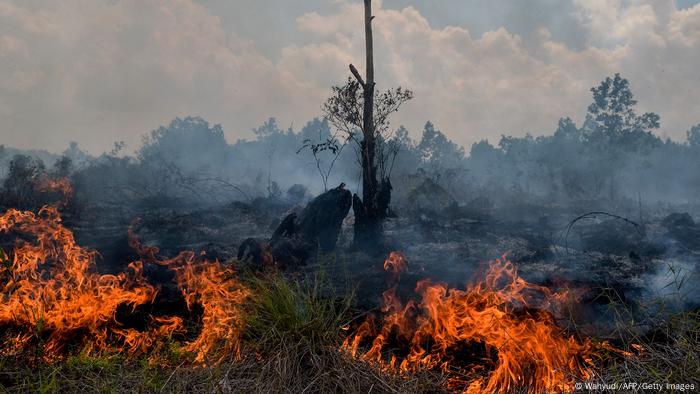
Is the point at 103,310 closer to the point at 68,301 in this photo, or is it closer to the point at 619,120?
the point at 68,301

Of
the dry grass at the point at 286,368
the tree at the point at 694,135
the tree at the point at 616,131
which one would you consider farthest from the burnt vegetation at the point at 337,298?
the tree at the point at 694,135

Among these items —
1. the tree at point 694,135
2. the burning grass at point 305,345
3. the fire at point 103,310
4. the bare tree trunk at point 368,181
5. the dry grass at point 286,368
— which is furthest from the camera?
the tree at point 694,135

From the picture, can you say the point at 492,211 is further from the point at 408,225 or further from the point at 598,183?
the point at 598,183

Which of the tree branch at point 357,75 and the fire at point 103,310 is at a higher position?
the tree branch at point 357,75

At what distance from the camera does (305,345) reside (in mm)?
3996

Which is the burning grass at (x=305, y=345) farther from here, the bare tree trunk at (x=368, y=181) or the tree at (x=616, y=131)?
the tree at (x=616, y=131)

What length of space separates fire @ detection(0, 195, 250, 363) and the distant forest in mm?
7145

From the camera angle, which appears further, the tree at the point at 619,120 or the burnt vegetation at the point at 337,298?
the tree at the point at 619,120

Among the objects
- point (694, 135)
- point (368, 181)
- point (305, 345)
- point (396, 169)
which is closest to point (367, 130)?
point (368, 181)

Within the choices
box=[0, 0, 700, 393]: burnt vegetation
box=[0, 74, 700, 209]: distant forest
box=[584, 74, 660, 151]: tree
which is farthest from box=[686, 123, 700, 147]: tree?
box=[0, 0, 700, 393]: burnt vegetation

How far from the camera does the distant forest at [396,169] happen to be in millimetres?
22719

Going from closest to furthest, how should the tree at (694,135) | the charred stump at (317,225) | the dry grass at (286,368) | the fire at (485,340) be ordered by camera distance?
the dry grass at (286,368)
the fire at (485,340)
the charred stump at (317,225)
the tree at (694,135)

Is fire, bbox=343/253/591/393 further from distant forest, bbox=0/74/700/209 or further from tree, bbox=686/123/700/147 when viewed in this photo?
tree, bbox=686/123/700/147

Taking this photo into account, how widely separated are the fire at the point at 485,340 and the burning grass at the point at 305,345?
0.5 inches
